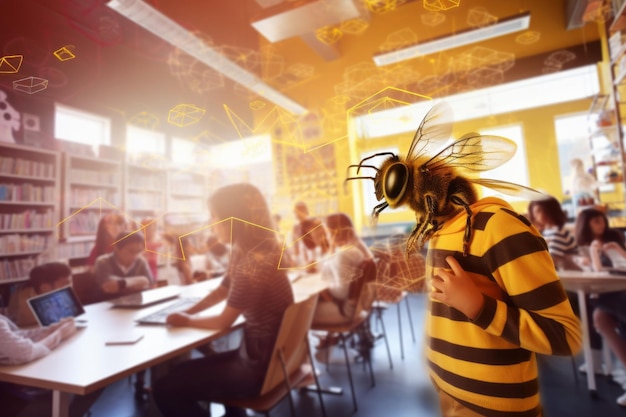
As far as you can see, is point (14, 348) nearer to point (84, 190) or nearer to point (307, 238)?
point (307, 238)

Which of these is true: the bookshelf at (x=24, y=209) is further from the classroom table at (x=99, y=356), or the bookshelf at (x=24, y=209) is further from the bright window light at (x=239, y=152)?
the bright window light at (x=239, y=152)

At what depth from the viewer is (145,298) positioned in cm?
242

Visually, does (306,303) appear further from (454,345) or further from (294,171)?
(294,171)

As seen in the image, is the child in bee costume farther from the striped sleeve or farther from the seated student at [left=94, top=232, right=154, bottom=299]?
the seated student at [left=94, top=232, right=154, bottom=299]

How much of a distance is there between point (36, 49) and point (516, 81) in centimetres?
336

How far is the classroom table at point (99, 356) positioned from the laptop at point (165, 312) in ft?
0.11

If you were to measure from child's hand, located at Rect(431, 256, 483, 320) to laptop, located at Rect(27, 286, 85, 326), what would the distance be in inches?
69.5

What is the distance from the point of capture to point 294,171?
9.02ft

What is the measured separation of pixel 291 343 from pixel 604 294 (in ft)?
7.98

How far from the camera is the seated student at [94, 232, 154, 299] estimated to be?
260 cm

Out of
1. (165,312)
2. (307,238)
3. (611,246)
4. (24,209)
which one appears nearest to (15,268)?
(24,209)

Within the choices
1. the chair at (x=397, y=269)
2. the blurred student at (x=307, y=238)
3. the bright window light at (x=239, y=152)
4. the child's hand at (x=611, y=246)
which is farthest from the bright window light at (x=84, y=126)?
the child's hand at (x=611, y=246)

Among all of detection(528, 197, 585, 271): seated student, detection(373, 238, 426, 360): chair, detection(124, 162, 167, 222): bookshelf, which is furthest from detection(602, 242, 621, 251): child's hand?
detection(124, 162, 167, 222): bookshelf

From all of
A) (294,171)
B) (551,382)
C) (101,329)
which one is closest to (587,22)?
(294,171)
